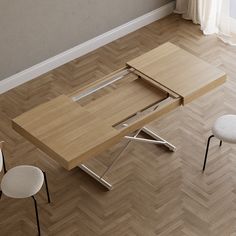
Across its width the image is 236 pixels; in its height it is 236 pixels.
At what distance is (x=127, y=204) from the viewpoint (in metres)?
5.39

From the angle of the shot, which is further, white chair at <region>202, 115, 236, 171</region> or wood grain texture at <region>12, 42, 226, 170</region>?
white chair at <region>202, 115, 236, 171</region>

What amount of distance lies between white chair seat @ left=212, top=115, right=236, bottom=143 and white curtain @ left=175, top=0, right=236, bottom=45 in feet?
5.87

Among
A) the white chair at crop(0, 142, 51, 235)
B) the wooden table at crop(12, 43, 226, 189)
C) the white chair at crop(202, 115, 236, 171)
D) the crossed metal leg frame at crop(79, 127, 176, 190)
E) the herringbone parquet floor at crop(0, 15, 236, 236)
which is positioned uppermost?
the wooden table at crop(12, 43, 226, 189)

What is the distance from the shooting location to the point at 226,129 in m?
5.43

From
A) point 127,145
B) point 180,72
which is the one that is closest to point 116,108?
point 127,145

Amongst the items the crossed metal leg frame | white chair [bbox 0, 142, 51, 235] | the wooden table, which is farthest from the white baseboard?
white chair [bbox 0, 142, 51, 235]

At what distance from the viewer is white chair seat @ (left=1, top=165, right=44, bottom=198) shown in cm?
489

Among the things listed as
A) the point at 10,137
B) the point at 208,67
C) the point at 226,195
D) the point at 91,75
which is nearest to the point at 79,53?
the point at 91,75

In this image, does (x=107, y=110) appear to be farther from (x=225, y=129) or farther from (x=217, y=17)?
(x=217, y=17)

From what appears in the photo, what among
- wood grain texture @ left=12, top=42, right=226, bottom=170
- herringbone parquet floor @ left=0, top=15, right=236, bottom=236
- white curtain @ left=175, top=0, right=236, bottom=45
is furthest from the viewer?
white curtain @ left=175, top=0, right=236, bottom=45

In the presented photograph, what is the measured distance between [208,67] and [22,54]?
179cm

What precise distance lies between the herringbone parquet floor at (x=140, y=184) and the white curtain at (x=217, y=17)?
66 centimetres

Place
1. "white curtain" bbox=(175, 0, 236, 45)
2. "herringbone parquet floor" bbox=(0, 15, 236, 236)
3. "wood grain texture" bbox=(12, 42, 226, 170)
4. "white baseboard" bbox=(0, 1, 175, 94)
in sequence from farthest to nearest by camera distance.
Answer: "white curtain" bbox=(175, 0, 236, 45)
"white baseboard" bbox=(0, 1, 175, 94)
"herringbone parquet floor" bbox=(0, 15, 236, 236)
"wood grain texture" bbox=(12, 42, 226, 170)

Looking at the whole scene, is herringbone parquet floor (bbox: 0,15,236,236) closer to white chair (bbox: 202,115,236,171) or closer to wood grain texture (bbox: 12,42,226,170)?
white chair (bbox: 202,115,236,171)
